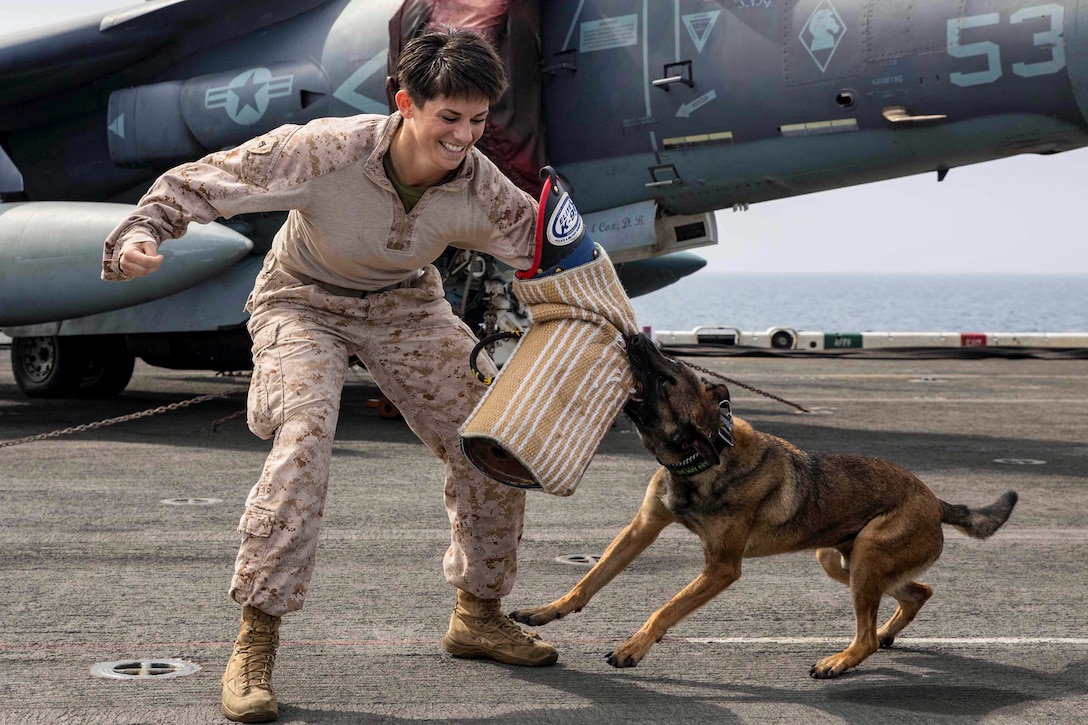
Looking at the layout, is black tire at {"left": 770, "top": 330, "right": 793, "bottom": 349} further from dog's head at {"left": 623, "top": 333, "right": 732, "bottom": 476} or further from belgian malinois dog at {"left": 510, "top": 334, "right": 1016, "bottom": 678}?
dog's head at {"left": 623, "top": 333, "right": 732, "bottom": 476}

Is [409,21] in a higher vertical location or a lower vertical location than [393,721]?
higher

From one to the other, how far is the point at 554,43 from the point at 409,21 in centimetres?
139

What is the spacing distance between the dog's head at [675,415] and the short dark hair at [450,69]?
44.0 inches

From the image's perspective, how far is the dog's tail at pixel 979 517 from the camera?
521cm

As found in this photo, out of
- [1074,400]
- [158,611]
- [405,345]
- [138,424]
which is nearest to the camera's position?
[405,345]

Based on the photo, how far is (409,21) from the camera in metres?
11.4

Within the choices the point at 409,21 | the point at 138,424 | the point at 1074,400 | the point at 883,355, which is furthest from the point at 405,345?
the point at 883,355

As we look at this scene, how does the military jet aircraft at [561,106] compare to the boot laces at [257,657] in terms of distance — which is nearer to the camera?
the boot laces at [257,657]

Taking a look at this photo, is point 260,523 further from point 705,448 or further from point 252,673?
point 705,448

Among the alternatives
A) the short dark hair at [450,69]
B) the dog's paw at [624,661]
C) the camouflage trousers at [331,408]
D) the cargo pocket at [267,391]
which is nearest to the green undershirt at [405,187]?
the short dark hair at [450,69]

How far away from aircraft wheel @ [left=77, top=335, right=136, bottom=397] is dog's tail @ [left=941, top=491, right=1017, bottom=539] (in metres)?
11.6

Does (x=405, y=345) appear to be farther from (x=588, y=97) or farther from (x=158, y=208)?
(x=588, y=97)

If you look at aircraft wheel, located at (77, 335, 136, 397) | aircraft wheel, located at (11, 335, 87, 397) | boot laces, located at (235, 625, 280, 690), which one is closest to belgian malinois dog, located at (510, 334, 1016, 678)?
boot laces, located at (235, 625, 280, 690)

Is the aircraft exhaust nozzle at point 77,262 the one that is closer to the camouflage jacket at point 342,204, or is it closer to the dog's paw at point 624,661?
the camouflage jacket at point 342,204
